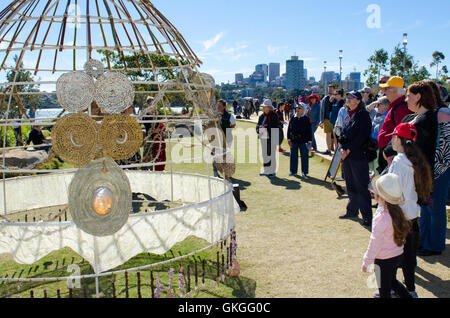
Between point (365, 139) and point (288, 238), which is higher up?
point (365, 139)

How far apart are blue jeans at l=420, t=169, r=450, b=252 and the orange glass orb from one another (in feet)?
11.5

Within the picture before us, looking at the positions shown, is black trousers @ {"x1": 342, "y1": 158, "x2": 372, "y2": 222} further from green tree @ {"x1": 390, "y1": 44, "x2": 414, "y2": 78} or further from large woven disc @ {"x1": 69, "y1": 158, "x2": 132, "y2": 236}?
green tree @ {"x1": 390, "y1": 44, "x2": 414, "y2": 78}

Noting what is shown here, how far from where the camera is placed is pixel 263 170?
388 inches

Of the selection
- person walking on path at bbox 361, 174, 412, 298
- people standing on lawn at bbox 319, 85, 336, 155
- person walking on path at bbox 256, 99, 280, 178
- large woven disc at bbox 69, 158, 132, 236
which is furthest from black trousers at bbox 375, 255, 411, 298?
people standing on lawn at bbox 319, 85, 336, 155

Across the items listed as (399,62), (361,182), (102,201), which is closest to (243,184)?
(361,182)

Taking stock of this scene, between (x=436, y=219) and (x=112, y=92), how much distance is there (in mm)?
3770

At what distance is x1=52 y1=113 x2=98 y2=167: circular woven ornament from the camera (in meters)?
3.39

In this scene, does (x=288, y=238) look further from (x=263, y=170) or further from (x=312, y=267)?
(x=263, y=170)

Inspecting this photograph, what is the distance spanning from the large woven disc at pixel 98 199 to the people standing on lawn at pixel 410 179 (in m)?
2.52

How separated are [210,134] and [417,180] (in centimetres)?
408

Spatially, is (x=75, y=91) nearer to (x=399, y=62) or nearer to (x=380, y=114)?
Result: (x=380, y=114)

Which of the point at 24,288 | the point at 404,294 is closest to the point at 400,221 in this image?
the point at 404,294

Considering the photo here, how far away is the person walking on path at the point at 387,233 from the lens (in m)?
3.18

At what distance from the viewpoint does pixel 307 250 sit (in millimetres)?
4738
